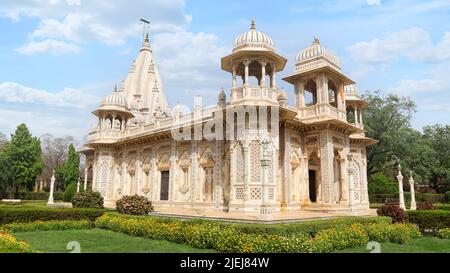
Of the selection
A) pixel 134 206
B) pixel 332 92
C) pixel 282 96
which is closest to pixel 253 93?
pixel 282 96

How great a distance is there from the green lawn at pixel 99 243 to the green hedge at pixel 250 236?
314mm

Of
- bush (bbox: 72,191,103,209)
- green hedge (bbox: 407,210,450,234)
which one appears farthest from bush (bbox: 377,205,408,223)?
bush (bbox: 72,191,103,209)

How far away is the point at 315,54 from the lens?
20297 mm

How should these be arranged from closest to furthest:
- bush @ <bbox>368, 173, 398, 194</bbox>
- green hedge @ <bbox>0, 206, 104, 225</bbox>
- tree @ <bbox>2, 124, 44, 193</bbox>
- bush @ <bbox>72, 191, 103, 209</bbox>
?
green hedge @ <bbox>0, 206, 104, 225</bbox> → bush @ <bbox>72, 191, 103, 209</bbox> → bush @ <bbox>368, 173, 398, 194</bbox> → tree @ <bbox>2, 124, 44, 193</bbox>

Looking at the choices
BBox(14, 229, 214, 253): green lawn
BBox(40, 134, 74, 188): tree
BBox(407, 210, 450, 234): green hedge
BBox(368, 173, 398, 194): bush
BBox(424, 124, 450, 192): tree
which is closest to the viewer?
BBox(14, 229, 214, 253): green lawn

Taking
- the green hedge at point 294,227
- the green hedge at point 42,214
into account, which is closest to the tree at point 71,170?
the green hedge at point 42,214

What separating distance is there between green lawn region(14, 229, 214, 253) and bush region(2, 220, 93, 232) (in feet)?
1.89

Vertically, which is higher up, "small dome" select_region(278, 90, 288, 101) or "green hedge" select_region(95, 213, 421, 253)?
"small dome" select_region(278, 90, 288, 101)

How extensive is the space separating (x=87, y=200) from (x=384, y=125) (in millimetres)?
28479

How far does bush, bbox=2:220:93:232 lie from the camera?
45.3ft

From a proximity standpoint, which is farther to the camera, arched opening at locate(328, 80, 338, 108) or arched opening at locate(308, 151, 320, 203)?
arched opening at locate(328, 80, 338, 108)

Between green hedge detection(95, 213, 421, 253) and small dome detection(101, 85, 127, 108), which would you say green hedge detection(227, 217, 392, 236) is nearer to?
green hedge detection(95, 213, 421, 253)

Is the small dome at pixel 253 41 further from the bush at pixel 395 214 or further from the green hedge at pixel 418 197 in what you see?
the green hedge at pixel 418 197
